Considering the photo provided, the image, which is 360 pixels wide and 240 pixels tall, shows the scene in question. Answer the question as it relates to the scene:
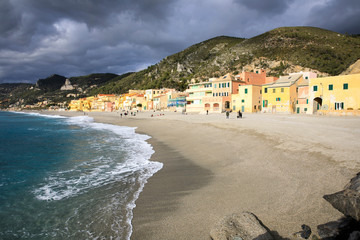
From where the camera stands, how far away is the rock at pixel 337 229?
391 centimetres

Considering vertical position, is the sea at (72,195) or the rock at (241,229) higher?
the rock at (241,229)

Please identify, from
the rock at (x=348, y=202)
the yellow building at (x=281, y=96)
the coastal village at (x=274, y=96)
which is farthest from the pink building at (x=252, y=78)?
the rock at (x=348, y=202)

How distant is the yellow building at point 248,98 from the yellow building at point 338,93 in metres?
12.9

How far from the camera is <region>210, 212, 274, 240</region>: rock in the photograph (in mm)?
4308

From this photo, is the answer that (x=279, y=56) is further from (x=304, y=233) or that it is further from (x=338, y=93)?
(x=304, y=233)

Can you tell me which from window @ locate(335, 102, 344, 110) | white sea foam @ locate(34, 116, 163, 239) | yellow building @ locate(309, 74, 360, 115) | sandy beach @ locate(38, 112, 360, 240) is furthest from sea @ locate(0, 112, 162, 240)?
window @ locate(335, 102, 344, 110)

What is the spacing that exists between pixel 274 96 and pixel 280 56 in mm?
63895

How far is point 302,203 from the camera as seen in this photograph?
553cm

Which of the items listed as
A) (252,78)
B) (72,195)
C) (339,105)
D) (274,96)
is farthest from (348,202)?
(252,78)

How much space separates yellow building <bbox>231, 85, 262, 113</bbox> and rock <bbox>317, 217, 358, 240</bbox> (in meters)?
45.3

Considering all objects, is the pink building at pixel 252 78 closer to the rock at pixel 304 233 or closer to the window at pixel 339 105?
the window at pixel 339 105

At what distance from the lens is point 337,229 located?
401 cm

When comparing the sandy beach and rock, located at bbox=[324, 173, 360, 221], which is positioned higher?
rock, located at bbox=[324, 173, 360, 221]

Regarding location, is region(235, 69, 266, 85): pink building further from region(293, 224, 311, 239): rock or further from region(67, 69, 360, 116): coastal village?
region(293, 224, 311, 239): rock
